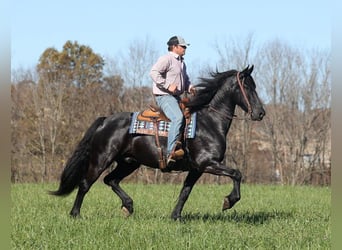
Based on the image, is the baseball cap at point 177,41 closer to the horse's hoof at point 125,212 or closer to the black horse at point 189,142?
the black horse at point 189,142

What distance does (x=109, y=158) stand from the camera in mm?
9070

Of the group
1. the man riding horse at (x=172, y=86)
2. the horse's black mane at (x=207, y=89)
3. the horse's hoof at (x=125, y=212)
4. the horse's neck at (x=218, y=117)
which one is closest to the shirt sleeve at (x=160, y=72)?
the man riding horse at (x=172, y=86)

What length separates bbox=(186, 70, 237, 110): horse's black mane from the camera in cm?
886

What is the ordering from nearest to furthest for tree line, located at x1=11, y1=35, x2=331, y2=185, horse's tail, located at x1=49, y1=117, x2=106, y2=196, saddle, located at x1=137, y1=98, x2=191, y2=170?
saddle, located at x1=137, y1=98, x2=191, y2=170, horse's tail, located at x1=49, y1=117, x2=106, y2=196, tree line, located at x1=11, y1=35, x2=331, y2=185

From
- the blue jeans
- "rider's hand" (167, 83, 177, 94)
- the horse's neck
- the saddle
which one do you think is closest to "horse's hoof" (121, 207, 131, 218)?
the saddle

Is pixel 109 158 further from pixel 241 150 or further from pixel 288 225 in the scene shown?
pixel 241 150

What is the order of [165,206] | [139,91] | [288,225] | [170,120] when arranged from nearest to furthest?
1. [288,225]
2. [170,120]
3. [165,206]
4. [139,91]

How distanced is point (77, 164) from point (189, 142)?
216 centimetres

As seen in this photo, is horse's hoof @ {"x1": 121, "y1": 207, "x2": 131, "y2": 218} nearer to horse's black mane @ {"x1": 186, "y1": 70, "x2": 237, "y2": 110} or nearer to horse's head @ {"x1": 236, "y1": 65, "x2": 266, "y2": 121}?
horse's black mane @ {"x1": 186, "y1": 70, "x2": 237, "y2": 110}

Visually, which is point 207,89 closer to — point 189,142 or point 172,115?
point 172,115

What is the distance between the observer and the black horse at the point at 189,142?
8.55m

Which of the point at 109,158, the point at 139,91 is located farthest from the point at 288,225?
the point at 139,91

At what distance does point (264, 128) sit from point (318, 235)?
29.7 metres

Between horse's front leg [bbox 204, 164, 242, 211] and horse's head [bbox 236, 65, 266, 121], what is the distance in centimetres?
98
